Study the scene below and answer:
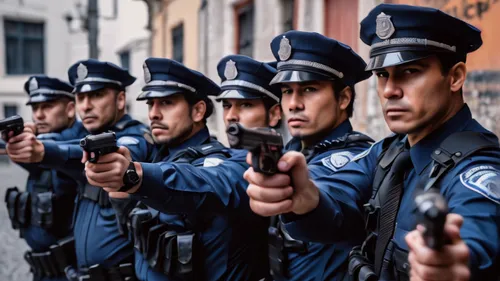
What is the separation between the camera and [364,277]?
1.90 metres

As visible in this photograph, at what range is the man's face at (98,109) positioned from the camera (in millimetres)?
4195

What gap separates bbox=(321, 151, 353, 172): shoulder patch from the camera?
2.35 metres

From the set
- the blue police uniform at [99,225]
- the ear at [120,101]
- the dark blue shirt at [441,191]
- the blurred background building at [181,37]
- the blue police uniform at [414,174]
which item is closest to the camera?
the dark blue shirt at [441,191]

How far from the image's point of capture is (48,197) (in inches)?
176

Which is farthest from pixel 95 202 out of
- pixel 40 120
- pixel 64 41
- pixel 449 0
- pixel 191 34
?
pixel 64 41

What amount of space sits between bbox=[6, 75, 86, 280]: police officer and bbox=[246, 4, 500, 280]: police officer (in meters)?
3.13

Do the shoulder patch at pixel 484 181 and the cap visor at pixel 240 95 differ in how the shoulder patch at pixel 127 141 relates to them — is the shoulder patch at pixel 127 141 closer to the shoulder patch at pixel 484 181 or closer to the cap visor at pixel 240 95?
the cap visor at pixel 240 95

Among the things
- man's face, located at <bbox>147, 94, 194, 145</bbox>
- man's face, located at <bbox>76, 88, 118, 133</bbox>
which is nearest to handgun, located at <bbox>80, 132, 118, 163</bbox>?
man's face, located at <bbox>147, 94, 194, 145</bbox>

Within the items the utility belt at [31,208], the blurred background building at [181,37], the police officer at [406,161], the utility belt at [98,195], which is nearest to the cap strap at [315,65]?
the police officer at [406,161]

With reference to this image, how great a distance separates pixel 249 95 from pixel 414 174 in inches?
66.9

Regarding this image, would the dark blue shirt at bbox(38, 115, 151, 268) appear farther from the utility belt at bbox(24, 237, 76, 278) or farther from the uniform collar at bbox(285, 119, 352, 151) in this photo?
the uniform collar at bbox(285, 119, 352, 151)

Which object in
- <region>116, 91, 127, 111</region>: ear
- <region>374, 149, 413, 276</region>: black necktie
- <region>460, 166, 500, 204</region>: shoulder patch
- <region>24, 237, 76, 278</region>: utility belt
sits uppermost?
<region>116, 91, 127, 111</region>: ear

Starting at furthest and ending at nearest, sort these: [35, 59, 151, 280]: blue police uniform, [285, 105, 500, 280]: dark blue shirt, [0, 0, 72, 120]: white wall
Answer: [0, 0, 72, 120]: white wall
[35, 59, 151, 280]: blue police uniform
[285, 105, 500, 280]: dark blue shirt

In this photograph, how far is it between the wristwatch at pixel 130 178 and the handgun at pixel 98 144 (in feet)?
0.45
